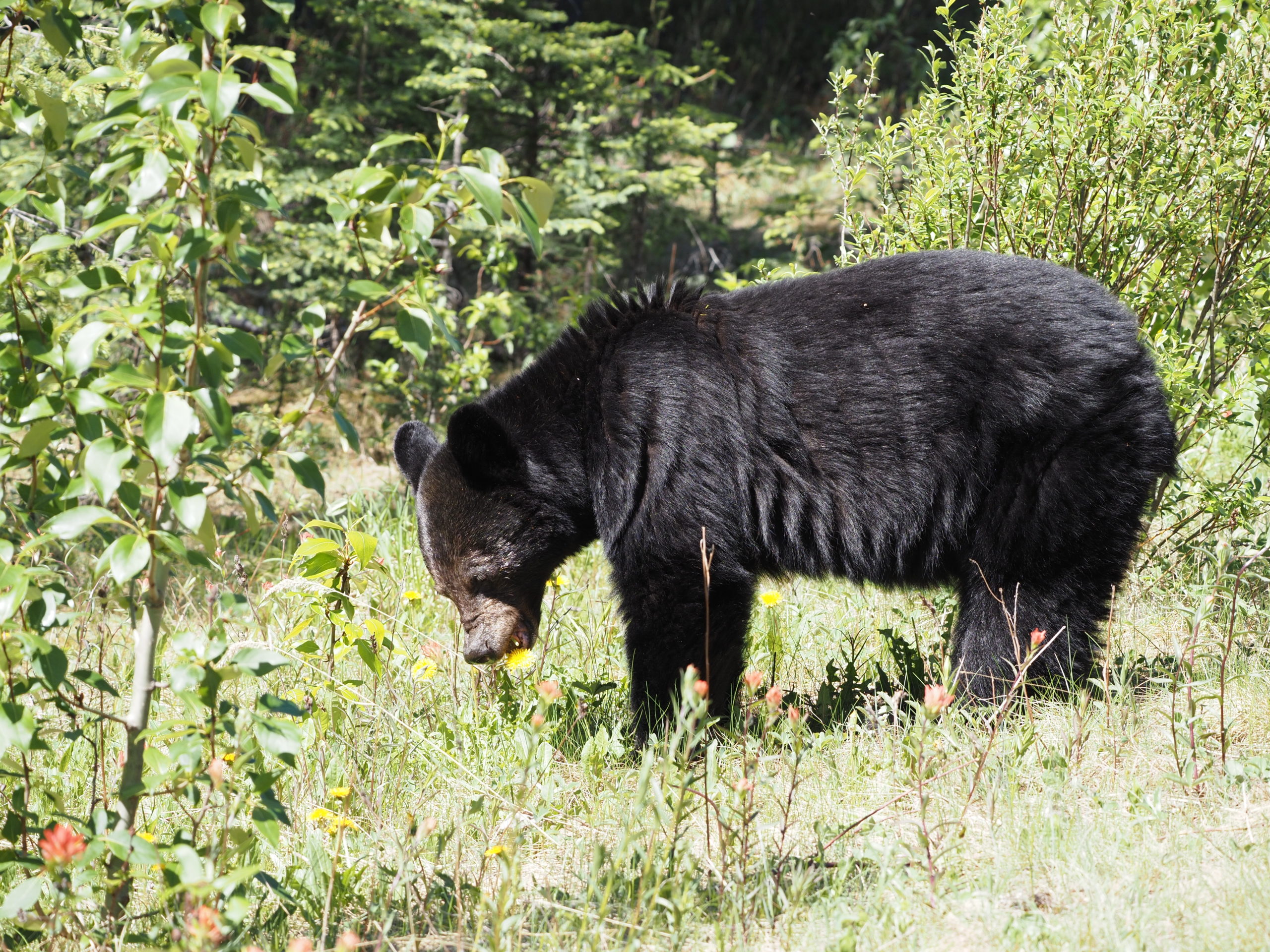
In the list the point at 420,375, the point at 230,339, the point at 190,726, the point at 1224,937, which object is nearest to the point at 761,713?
the point at 1224,937

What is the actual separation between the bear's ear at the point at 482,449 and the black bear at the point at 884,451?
1 cm

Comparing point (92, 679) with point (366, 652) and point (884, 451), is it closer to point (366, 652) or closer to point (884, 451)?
point (366, 652)

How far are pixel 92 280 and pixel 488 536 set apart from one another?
2251mm

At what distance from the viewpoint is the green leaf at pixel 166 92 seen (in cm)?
180

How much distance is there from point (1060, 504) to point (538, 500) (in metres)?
1.81

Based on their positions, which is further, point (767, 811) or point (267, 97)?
point (767, 811)

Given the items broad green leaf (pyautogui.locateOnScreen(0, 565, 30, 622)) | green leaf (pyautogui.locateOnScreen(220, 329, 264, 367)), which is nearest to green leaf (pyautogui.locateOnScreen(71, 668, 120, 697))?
broad green leaf (pyautogui.locateOnScreen(0, 565, 30, 622))

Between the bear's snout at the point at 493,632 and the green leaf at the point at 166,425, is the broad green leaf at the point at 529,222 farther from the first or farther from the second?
the bear's snout at the point at 493,632

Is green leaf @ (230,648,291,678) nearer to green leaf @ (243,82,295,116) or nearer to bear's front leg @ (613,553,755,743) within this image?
green leaf @ (243,82,295,116)

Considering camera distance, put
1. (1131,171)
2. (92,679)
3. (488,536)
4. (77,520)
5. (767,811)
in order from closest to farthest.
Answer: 1. (77,520)
2. (92,679)
3. (767,811)
4. (488,536)
5. (1131,171)

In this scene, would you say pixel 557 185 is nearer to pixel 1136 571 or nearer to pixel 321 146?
pixel 321 146

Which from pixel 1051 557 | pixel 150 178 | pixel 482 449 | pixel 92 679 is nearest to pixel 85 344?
pixel 150 178

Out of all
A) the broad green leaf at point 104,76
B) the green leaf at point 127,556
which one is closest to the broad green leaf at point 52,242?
the broad green leaf at point 104,76

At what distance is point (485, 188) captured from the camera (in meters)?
1.87
